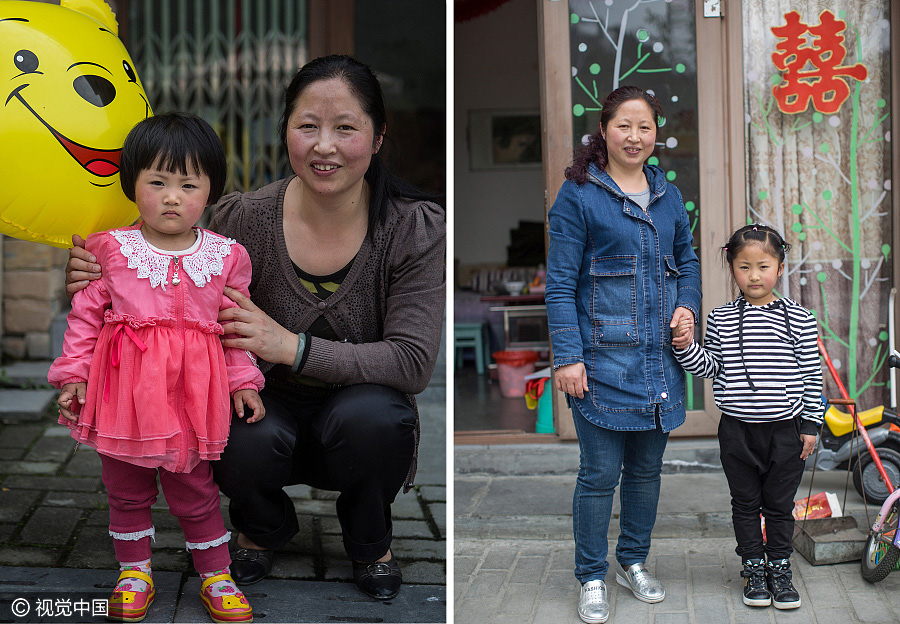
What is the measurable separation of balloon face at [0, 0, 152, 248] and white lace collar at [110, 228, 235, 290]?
15 centimetres

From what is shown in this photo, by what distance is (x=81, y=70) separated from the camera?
7.09 feet

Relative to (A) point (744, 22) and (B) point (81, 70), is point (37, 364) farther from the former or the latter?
(A) point (744, 22)

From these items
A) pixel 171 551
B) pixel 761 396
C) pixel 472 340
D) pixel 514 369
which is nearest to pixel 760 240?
pixel 761 396

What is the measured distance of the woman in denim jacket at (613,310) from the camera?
2467 mm

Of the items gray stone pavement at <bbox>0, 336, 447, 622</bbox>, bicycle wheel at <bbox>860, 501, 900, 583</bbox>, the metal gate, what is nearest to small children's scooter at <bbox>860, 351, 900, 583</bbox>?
bicycle wheel at <bbox>860, 501, 900, 583</bbox>

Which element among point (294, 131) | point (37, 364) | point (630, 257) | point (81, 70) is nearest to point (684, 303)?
point (630, 257)

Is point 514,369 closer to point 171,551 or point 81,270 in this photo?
point 171,551

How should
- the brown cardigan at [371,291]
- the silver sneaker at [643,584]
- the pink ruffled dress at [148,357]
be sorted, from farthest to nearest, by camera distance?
the silver sneaker at [643,584] < the brown cardigan at [371,291] < the pink ruffled dress at [148,357]

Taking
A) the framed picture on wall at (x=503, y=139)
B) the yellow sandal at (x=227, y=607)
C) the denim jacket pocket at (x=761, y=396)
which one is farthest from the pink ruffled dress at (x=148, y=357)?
the framed picture on wall at (x=503, y=139)

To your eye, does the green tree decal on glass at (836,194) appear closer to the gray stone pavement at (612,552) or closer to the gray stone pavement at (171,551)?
the gray stone pavement at (612,552)

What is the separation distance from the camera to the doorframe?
382 centimetres

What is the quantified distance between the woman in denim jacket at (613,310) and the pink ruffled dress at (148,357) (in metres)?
1.01

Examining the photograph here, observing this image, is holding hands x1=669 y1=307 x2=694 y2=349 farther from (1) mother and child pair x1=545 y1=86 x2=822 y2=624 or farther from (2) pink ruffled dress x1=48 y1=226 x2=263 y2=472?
(2) pink ruffled dress x1=48 y1=226 x2=263 y2=472

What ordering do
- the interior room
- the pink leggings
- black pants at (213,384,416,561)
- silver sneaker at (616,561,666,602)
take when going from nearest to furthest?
the pink leggings → black pants at (213,384,416,561) → silver sneaker at (616,561,666,602) → the interior room
